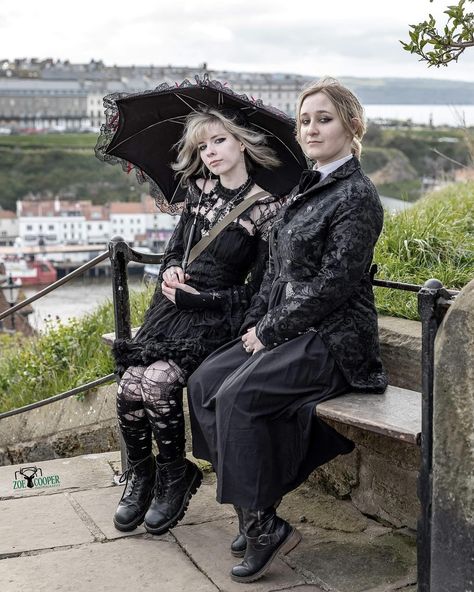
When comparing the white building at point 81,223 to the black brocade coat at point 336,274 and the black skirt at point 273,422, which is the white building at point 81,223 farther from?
the black skirt at point 273,422

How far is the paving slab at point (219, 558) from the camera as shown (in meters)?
2.79

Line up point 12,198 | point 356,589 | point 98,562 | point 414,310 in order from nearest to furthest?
point 356,589 → point 98,562 → point 414,310 → point 12,198

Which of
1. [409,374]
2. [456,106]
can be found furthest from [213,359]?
[456,106]

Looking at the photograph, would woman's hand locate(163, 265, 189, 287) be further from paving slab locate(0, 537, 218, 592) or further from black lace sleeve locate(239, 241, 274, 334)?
paving slab locate(0, 537, 218, 592)

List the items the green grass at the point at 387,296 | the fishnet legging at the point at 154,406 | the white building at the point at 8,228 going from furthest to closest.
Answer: the white building at the point at 8,228
the green grass at the point at 387,296
the fishnet legging at the point at 154,406

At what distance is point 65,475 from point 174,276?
1243mm

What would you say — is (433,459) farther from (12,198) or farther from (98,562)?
(12,198)

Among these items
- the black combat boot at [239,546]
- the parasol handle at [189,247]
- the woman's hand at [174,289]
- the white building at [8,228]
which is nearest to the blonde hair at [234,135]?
the parasol handle at [189,247]

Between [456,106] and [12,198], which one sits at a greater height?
[456,106]

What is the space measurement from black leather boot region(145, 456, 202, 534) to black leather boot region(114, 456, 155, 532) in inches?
2.6

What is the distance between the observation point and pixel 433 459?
2.25m

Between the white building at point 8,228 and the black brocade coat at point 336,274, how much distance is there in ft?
279

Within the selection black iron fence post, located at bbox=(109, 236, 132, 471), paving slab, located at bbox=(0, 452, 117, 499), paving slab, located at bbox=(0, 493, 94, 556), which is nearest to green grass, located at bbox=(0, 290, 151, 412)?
paving slab, located at bbox=(0, 452, 117, 499)

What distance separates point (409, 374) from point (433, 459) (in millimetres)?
998
